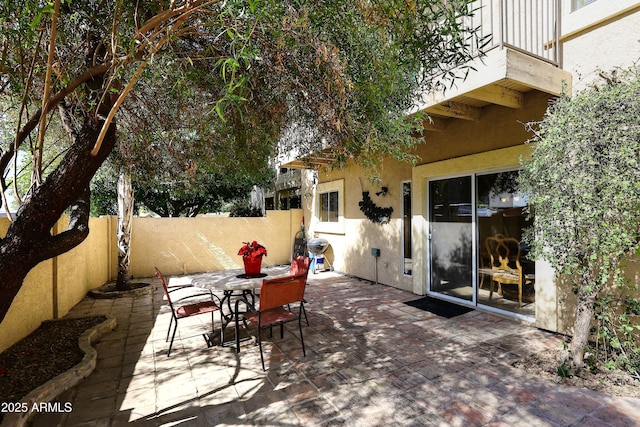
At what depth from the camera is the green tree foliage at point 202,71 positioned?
2.17m

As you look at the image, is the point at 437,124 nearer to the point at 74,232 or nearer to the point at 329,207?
the point at 329,207

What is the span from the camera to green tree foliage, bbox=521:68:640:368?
8.88ft

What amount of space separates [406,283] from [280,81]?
480 cm

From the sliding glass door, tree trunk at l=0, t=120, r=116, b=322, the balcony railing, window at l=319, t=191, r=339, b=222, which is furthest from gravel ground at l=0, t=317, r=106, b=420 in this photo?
window at l=319, t=191, r=339, b=222

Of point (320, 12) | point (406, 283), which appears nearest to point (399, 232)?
point (406, 283)

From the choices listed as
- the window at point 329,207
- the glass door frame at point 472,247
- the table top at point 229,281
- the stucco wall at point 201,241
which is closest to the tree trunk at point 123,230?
the stucco wall at point 201,241

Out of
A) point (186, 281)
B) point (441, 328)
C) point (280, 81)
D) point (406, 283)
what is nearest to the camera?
point (280, 81)

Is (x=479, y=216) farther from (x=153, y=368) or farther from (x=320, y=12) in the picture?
(x=153, y=368)

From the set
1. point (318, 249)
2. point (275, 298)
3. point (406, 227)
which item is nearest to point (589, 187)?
point (275, 298)

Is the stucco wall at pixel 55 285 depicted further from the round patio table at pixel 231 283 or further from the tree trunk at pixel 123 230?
the round patio table at pixel 231 283

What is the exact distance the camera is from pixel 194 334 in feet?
14.3

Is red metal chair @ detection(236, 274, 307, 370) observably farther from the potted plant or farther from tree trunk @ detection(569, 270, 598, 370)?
tree trunk @ detection(569, 270, 598, 370)

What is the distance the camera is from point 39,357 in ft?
11.0

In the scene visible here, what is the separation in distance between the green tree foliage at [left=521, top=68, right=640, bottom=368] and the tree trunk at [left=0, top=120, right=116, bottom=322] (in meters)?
4.04
